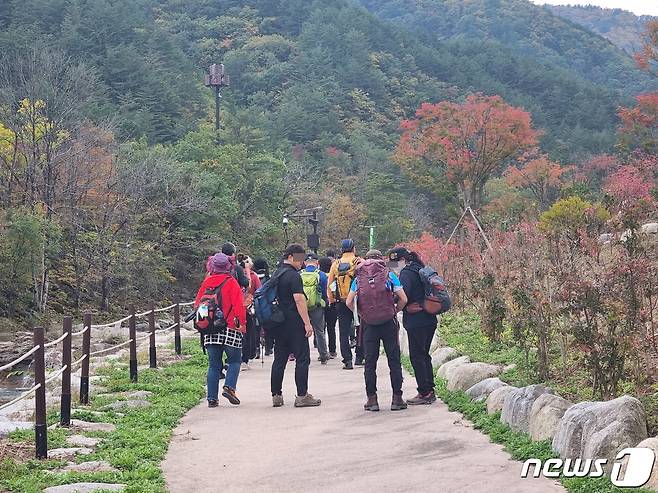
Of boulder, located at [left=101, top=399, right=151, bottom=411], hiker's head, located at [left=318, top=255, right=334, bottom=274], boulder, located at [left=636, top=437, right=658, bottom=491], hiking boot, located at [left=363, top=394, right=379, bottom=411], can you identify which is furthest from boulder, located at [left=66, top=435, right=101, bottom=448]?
hiker's head, located at [left=318, top=255, right=334, bottom=274]

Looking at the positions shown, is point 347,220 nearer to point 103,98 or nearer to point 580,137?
point 103,98

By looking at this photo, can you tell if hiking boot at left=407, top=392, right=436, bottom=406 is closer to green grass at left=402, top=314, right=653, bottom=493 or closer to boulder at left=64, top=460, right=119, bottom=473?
green grass at left=402, top=314, right=653, bottom=493

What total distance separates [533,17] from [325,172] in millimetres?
70869

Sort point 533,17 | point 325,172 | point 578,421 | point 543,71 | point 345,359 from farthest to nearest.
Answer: point 533,17 < point 543,71 < point 325,172 < point 345,359 < point 578,421

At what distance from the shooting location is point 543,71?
3036 inches

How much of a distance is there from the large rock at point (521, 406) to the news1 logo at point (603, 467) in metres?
0.84

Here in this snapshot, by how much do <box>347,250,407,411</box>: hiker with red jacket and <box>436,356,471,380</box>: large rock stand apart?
1.49m

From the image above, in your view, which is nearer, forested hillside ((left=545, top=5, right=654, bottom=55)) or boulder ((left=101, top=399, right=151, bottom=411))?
boulder ((left=101, top=399, right=151, bottom=411))

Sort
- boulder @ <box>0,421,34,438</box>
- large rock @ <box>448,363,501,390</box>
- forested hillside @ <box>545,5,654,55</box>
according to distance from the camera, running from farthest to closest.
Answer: forested hillside @ <box>545,5,654,55</box> < large rock @ <box>448,363,501,390</box> < boulder @ <box>0,421,34,438</box>

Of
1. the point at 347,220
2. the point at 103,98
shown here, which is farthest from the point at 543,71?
the point at 103,98

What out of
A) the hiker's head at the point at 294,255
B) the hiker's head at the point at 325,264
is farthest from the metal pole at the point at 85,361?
the hiker's head at the point at 325,264

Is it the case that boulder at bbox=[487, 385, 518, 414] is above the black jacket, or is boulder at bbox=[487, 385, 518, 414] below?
below

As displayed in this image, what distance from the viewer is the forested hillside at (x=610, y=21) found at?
121m

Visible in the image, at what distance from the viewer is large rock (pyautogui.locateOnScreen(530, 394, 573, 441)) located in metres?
6.26
